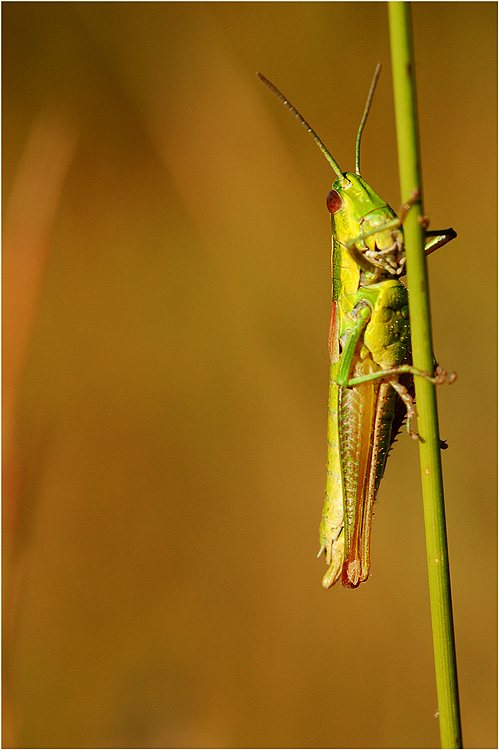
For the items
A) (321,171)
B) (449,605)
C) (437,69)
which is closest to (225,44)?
(321,171)

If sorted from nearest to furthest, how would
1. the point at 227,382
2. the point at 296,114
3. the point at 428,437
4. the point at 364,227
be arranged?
the point at 428,437, the point at 296,114, the point at 364,227, the point at 227,382

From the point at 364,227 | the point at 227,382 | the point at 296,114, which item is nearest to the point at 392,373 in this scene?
the point at 364,227

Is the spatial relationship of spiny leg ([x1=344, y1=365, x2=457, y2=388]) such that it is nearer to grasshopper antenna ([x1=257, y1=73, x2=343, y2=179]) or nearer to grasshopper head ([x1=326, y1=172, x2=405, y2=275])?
grasshopper head ([x1=326, y1=172, x2=405, y2=275])

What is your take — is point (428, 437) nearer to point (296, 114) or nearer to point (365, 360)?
point (365, 360)

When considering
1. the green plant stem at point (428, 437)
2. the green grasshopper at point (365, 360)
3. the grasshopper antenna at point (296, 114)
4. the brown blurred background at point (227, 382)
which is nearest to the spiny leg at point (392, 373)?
the green grasshopper at point (365, 360)

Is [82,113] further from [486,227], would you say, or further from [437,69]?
[486,227]
